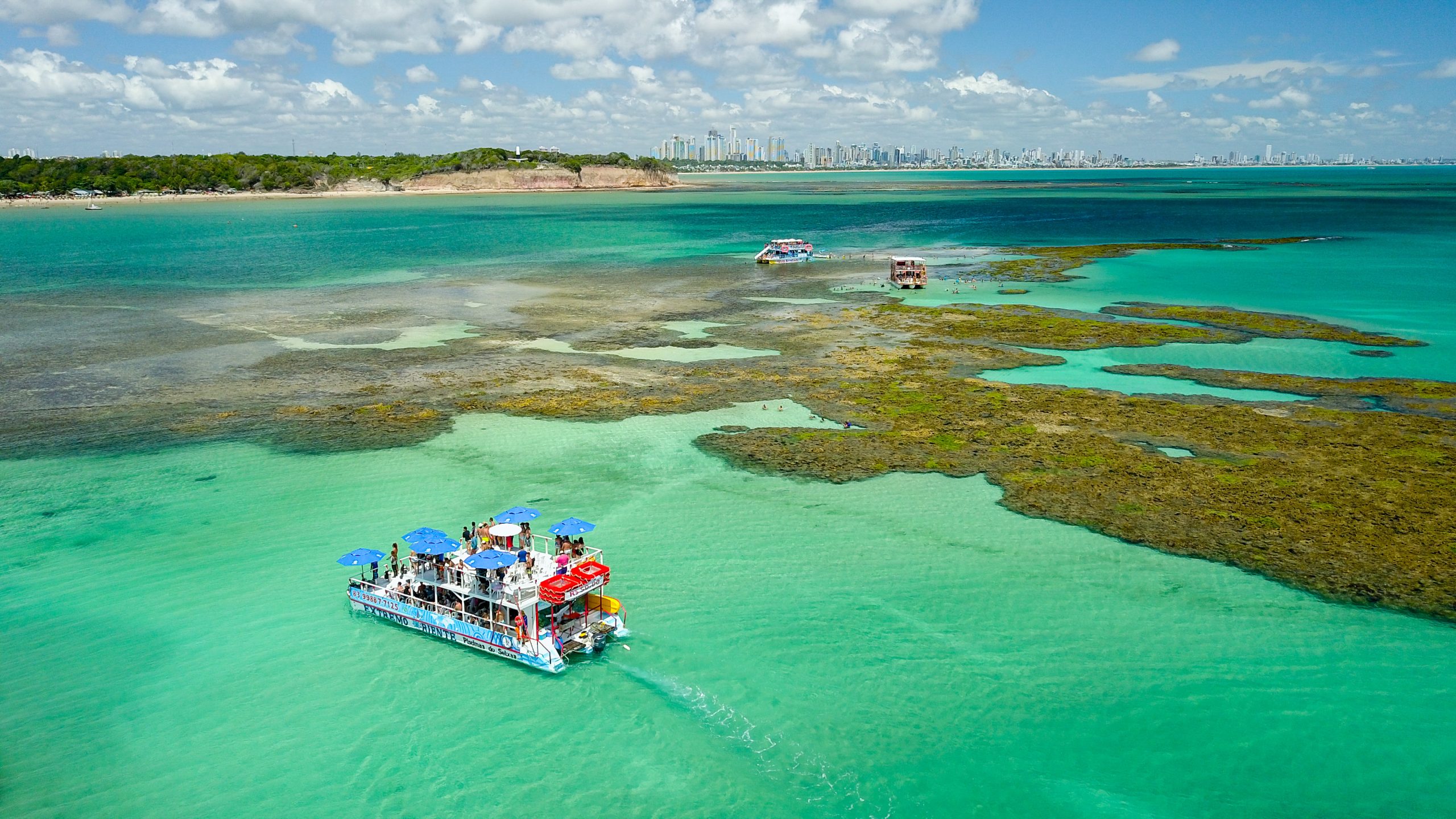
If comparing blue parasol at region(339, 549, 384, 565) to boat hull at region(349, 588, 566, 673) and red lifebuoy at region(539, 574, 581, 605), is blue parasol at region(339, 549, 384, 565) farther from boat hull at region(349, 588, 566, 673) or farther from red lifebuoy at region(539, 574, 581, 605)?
red lifebuoy at region(539, 574, 581, 605)

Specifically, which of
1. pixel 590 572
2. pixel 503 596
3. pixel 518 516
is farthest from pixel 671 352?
pixel 503 596

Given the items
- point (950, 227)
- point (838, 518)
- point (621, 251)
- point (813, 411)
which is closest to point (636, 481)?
point (838, 518)

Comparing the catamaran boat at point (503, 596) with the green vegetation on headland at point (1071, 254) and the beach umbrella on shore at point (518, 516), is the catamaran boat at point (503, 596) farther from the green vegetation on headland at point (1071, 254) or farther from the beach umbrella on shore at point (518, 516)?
the green vegetation on headland at point (1071, 254)

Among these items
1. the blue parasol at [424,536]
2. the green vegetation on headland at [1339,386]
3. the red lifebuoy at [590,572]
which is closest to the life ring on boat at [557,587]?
the red lifebuoy at [590,572]

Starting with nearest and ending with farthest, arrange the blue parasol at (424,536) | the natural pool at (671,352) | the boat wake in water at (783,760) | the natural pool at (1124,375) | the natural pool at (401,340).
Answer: the boat wake in water at (783,760), the blue parasol at (424,536), the natural pool at (1124,375), the natural pool at (671,352), the natural pool at (401,340)

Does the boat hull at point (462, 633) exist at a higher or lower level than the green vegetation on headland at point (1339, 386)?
lower

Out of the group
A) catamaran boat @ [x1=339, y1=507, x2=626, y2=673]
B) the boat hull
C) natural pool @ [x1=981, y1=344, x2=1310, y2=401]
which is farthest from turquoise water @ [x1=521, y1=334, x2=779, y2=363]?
the boat hull

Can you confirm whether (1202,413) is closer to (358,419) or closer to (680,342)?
(680,342)
